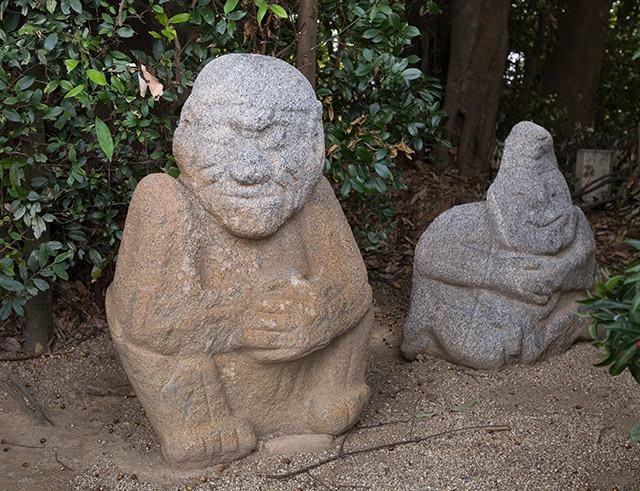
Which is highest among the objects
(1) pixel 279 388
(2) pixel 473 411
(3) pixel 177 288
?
(3) pixel 177 288

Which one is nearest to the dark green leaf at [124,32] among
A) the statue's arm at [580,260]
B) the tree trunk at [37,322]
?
the tree trunk at [37,322]

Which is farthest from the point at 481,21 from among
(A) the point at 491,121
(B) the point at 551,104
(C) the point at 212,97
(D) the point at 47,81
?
(C) the point at 212,97

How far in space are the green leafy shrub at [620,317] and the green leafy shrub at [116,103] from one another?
184cm

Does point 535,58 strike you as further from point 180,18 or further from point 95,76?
point 95,76

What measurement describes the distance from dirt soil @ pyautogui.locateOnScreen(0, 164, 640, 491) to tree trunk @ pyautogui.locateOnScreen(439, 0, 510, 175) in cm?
252

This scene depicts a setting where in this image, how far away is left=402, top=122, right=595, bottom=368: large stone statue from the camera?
4.20m

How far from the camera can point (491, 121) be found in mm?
6910

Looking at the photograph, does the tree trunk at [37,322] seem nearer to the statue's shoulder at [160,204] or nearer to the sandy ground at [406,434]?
the sandy ground at [406,434]

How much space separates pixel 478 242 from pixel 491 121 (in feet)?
9.22

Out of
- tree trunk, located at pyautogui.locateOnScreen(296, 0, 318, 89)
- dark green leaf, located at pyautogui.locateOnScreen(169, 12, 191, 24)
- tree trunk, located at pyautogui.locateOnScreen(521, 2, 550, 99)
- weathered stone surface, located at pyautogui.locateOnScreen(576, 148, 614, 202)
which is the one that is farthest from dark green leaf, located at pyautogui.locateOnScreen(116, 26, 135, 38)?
tree trunk, located at pyautogui.locateOnScreen(521, 2, 550, 99)

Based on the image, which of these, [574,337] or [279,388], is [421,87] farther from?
[279,388]

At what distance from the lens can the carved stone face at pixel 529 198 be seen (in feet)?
13.7

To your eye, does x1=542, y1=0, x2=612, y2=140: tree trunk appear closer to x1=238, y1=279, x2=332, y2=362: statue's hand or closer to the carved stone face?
the carved stone face

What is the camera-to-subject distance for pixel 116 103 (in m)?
3.89
